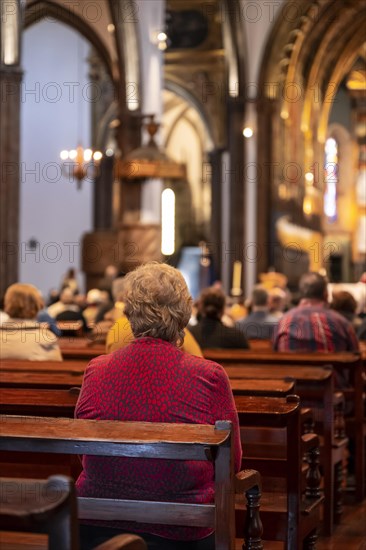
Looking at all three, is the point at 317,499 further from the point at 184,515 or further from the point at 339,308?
the point at 339,308

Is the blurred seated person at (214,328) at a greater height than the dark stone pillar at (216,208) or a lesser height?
lesser

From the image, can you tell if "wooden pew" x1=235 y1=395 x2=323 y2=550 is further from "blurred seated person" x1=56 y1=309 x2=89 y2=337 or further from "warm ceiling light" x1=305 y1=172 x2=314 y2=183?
"warm ceiling light" x1=305 y1=172 x2=314 y2=183

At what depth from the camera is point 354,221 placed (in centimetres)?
3291

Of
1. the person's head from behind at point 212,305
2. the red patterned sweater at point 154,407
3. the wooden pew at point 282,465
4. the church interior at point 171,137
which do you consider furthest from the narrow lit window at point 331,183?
the red patterned sweater at point 154,407

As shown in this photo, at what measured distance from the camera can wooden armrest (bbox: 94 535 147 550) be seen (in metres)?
2.39

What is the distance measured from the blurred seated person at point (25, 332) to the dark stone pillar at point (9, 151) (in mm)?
6442

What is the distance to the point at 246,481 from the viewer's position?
10.9 ft

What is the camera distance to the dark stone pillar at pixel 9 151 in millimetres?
13461

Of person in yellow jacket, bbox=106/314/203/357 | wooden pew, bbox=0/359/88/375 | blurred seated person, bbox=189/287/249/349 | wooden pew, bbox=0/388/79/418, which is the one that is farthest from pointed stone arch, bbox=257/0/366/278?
wooden pew, bbox=0/388/79/418

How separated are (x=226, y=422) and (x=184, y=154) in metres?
22.5

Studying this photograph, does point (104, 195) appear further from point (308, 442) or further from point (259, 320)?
point (308, 442)

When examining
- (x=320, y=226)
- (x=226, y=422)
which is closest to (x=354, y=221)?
(x=320, y=226)

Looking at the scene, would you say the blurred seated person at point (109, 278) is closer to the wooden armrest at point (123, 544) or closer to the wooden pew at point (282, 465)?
the wooden pew at point (282, 465)

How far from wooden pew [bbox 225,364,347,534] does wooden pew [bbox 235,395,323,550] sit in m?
0.61
